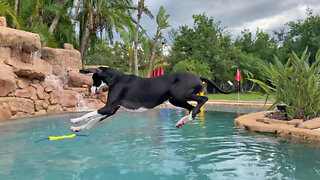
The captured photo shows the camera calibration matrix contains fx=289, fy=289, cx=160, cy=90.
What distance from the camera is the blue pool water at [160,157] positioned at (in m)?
3.91

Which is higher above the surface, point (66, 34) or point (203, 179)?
point (66, 34)

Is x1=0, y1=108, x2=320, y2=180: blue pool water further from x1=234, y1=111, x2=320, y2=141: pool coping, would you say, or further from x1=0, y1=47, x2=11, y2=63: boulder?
x1=0, y1=47, x2=11, y2=63: boulder

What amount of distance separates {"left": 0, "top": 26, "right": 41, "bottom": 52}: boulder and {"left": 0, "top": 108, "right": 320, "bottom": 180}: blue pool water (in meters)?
6.43

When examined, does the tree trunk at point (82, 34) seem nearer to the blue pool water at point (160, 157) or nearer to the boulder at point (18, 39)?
the boulder at point (18, 39)

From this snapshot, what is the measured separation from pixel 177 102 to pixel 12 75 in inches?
364

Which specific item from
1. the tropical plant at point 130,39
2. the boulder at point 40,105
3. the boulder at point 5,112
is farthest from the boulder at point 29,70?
the tropical plant at point 130,39

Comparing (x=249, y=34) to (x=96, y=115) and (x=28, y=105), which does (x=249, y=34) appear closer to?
(x=28, y=105)

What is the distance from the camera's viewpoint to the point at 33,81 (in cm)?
1345

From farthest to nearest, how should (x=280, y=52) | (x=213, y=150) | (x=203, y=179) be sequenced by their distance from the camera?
(x=280, y=52), (x=213, y=150), (x=203, y=179)

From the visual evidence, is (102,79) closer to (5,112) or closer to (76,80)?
(5,112)

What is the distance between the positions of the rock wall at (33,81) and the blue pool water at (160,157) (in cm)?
487

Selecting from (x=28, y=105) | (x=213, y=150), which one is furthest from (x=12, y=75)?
(x=213, y=150)

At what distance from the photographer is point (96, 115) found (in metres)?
4.54

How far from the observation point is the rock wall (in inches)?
456
